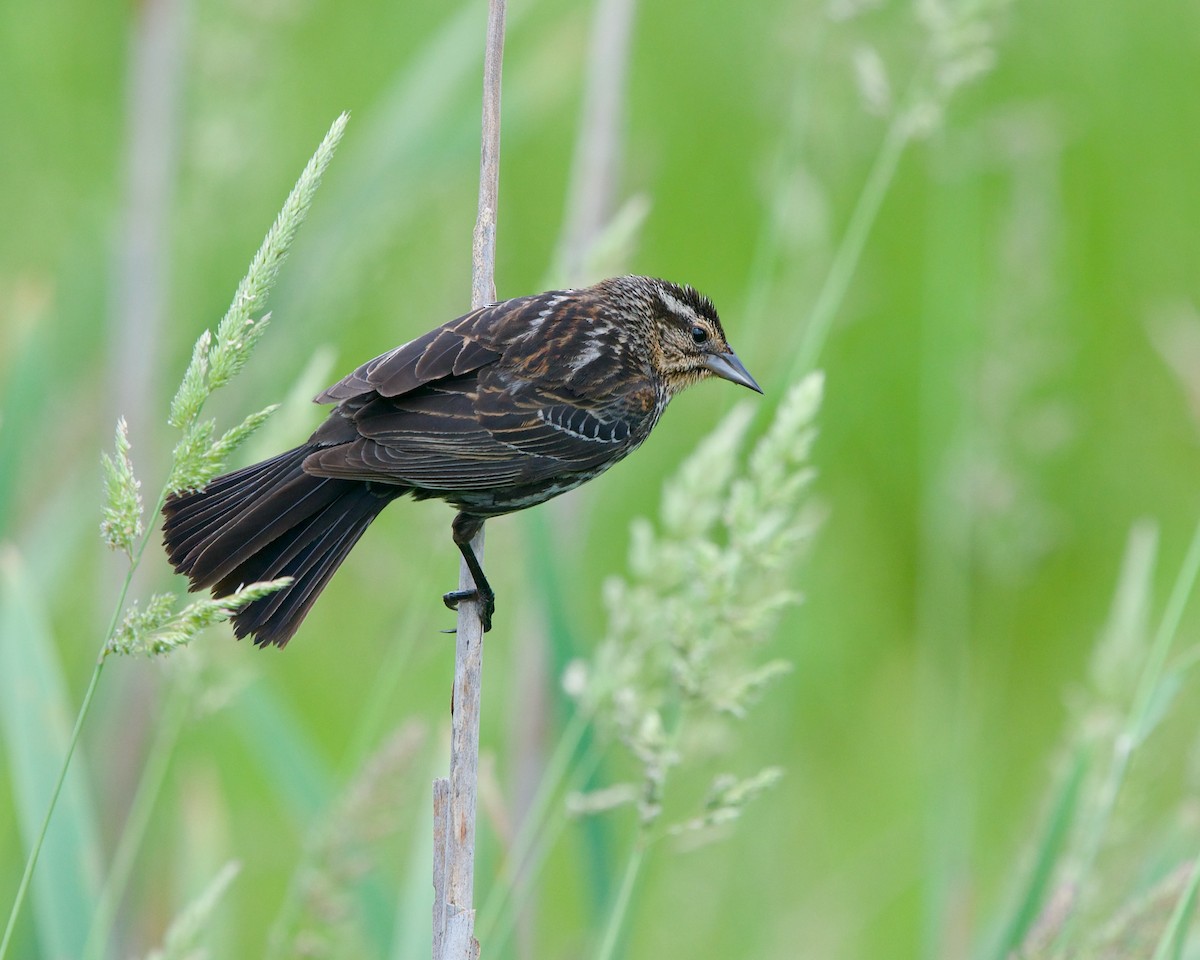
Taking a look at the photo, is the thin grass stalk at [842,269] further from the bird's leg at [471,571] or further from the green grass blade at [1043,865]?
the green grass blade at [1043,865]

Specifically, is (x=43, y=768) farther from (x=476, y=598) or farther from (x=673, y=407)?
(x=673, y=407)

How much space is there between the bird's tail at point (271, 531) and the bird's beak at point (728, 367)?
781 mm

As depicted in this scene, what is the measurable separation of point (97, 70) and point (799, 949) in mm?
3903

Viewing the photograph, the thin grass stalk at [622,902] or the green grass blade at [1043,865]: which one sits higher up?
the thin grass stalk at [622,902]

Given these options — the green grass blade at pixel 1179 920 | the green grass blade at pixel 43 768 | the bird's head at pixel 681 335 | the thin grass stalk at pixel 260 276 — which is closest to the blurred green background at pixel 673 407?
the green grass blade at pixel 43 768

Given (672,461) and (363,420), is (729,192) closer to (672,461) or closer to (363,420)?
(672,461)

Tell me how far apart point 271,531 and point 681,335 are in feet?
Answer: 3.60

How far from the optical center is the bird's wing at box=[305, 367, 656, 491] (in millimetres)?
2332

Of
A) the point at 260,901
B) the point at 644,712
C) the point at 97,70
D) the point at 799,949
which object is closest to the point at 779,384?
the point at 644,712

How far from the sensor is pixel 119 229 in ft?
11.1

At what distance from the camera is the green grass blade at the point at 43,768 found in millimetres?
2172

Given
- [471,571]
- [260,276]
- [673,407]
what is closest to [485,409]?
[471,571]

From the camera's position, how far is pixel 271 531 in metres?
2.28

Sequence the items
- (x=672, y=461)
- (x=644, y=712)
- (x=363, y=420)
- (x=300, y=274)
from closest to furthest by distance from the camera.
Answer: (x=644, y=712) → (x=363, y=420) → (x=300, y=274) → (x=672, y=461)
